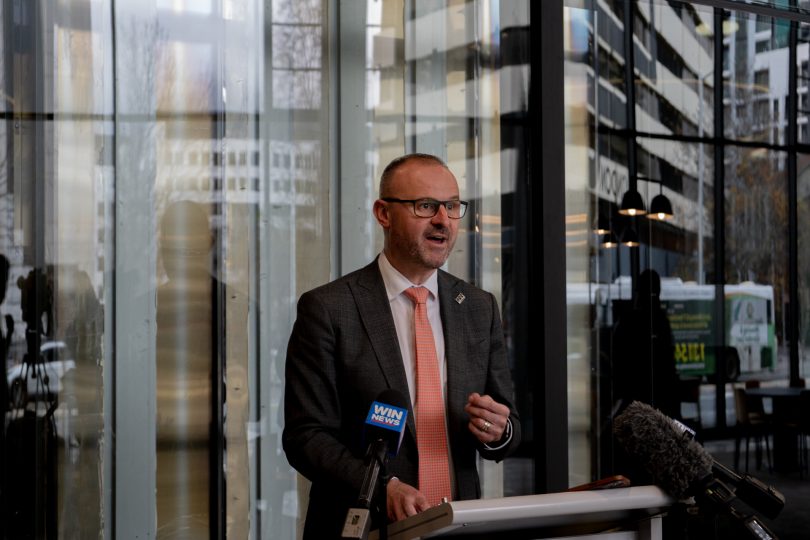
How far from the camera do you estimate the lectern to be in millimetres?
→ 1322

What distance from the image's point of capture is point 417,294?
2.29 metres

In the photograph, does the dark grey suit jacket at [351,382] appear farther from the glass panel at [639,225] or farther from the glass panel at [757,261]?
the glass panel at [757,261]

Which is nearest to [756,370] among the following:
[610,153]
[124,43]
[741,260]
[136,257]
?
[741,260]

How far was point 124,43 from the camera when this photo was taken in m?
3.94

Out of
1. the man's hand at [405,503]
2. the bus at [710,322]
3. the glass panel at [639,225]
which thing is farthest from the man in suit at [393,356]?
the bus at [710,322]

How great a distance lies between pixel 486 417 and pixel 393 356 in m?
0.32

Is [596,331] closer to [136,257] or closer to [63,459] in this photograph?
[136,257]

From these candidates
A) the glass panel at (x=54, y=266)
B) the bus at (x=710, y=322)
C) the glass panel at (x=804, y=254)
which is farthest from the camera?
the glass panel at (x=804, y=254)

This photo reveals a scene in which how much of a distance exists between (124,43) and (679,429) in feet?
10.6

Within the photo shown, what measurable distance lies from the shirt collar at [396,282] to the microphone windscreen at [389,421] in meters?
0.71

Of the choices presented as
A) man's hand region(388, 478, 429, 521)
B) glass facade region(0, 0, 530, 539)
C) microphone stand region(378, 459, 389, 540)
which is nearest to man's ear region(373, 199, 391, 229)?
man's hand region(388, 478, 429, 521)

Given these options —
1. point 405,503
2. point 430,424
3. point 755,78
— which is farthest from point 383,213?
point 755,78

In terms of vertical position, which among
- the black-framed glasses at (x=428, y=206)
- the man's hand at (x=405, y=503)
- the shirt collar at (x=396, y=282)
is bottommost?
the man's hand at (x=405, y=503)

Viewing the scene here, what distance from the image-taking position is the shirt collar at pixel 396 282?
228cm
